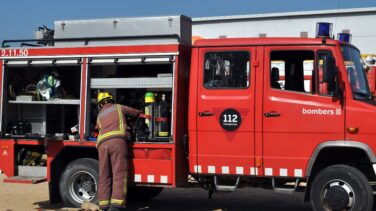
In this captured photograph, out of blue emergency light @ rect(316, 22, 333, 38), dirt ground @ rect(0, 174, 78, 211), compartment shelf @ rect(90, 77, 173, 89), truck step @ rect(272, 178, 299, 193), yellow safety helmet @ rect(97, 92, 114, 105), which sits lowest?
dirt ground @ rect(0, 174, 78, 211)

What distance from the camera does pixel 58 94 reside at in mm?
8969

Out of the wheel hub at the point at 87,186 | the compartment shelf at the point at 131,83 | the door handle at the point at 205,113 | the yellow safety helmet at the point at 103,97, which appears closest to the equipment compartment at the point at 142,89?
the compartment shelf at the point at 131,83

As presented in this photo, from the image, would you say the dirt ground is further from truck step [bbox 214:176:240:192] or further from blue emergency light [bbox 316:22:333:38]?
blue emergency light [bbox 316:22:333:38]

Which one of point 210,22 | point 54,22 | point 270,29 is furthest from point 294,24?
point 54,22

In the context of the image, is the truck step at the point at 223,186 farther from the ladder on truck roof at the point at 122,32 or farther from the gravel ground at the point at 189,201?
the ladder on truck roof at the point at 122,32

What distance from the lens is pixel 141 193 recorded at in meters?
9.74

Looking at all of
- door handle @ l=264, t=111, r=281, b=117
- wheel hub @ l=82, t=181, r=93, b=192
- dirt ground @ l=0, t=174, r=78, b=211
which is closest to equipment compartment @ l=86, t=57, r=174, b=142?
wheel hub @ l=82, t=181, r=93, b=192

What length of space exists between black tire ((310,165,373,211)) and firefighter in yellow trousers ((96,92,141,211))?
2.62 m

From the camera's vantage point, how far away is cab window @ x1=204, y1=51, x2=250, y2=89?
7.77 m

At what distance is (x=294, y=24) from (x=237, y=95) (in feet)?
49.3

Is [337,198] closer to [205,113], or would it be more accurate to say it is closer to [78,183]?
[205,113]

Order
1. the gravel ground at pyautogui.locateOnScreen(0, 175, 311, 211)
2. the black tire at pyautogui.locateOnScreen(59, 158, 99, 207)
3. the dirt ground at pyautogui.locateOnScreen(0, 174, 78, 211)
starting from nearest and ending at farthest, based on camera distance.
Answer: the black tire at pyautogui.locateOnScreen(59, 158, 99, 207) → the dirt ground at pyautogui.locateOnScreen(0, 174, 78, 211) → the gravel ground at pyautogui.locateOnScreen(0, 175, 311, 211)

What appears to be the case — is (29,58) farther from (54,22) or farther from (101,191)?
(101,191)

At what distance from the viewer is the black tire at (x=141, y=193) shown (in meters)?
9.69
